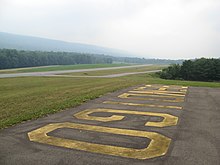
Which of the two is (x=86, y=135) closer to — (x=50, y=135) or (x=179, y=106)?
(x=50, y=135)

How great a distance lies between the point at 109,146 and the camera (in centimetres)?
695

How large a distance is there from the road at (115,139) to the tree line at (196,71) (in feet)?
180

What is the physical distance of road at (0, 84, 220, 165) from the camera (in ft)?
19.8

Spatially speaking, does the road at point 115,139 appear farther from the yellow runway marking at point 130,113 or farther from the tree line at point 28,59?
the tree line at point 28,59

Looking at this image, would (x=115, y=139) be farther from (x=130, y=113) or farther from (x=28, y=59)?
(x=28, y=59)

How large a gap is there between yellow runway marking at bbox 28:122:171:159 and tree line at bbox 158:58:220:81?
5714 centimetres

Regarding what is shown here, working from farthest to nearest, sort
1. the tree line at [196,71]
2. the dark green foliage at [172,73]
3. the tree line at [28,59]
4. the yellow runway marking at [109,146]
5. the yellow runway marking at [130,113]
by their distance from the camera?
1. the tree line at [28,59]
2. the dark green foliage at [172,73]
3. the tree line at [196,71]
4. the yellow runway marking at [130,113]
5. the yellow runway marking at [109,146]

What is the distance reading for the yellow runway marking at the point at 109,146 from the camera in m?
6.43

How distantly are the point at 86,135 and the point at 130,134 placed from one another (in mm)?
1498

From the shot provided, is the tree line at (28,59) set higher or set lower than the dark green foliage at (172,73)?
higher

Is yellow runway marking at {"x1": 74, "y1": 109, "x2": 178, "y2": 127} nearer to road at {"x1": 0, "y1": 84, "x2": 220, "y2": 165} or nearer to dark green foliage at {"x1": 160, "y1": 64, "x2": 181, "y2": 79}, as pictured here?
road at {"x1": 0, "y1": 84, "x2": 220, "y2": 165}

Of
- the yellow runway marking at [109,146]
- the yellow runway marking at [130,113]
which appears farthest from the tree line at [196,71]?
the yellow runway marking at [109,146]

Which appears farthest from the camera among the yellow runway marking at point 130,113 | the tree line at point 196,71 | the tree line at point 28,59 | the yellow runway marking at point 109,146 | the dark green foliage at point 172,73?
the tree line at point 28,59

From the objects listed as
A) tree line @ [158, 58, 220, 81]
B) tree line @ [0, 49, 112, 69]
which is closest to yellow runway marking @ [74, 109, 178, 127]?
tree line @ [158, 58, 220, 81]
